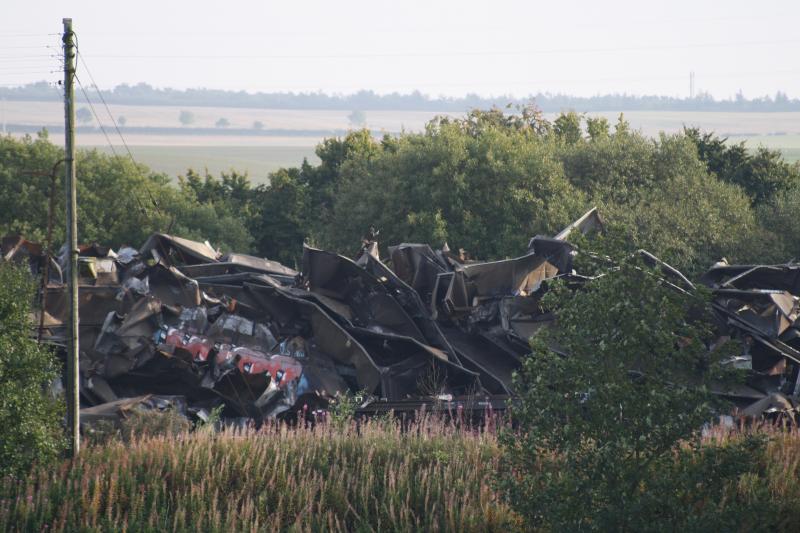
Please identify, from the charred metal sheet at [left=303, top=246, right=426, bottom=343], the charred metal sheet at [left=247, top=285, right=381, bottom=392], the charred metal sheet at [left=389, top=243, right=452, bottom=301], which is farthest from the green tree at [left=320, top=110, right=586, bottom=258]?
the charred metal sheet at [left=247, top=285, right=381, bottom=392]

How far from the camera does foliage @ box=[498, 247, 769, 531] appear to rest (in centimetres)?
1009

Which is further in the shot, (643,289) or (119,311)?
(119,311)

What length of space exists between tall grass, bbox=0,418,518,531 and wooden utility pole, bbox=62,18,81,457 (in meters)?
0.63

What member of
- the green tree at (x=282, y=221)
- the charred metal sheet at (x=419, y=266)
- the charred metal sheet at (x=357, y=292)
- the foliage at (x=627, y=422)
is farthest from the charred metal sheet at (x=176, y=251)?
the green tree at (x=282, y=221)

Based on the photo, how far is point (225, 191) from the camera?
5359cm

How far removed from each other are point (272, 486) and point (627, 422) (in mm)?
5557

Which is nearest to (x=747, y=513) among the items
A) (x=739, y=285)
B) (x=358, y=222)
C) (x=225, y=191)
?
(x=739, y=285)

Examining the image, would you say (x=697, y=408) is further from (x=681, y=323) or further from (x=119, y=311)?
(x=119, y=311)

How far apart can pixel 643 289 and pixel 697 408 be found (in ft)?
4.37

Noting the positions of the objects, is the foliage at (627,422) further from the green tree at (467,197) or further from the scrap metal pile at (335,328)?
the green tree at (467,197)

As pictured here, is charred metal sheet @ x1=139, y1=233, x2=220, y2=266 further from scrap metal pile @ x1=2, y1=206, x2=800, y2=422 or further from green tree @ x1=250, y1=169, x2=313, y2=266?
green tree @ x1=250, y1=169, x2=313, y2=266

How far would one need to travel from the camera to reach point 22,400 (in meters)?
13.1

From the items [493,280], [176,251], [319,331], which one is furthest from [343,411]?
[176,251]

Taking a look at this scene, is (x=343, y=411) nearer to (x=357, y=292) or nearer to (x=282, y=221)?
(x=357, y=292)
